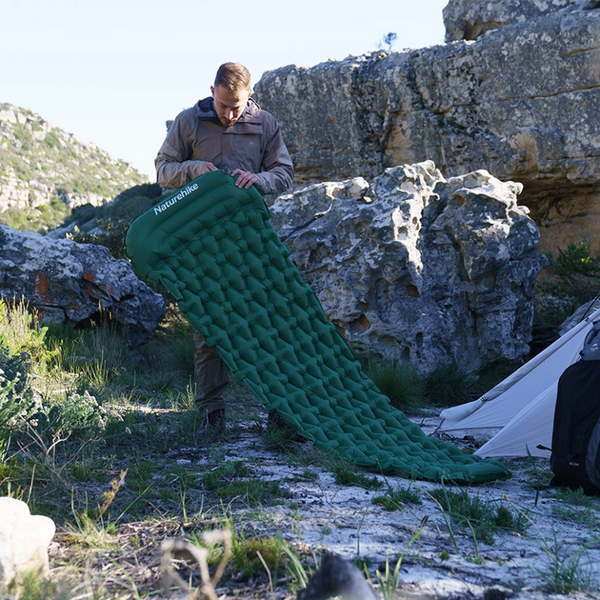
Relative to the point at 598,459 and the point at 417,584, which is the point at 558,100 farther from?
the point at 417,584

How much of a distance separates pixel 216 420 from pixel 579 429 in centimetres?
203

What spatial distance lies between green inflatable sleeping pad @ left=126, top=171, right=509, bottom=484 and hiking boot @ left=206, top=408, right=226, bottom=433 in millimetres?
588

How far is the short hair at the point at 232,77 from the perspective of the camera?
369 centimetres

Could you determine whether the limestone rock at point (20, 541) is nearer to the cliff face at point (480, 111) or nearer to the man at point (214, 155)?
the man at point (214, 155)

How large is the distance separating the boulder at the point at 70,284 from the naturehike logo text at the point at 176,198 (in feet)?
11.8

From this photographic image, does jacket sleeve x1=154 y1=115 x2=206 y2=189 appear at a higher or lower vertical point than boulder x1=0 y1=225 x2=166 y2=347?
higher

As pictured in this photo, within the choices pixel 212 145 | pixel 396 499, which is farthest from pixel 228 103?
pixel 396 499

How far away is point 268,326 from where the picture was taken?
146 inches

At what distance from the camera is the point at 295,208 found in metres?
6.83

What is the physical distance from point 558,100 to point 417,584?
737cm

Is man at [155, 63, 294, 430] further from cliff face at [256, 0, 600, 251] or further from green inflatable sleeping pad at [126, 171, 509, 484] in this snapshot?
cliff face at [256, 0, 600, 251]

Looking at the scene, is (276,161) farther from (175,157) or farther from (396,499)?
(396,499)

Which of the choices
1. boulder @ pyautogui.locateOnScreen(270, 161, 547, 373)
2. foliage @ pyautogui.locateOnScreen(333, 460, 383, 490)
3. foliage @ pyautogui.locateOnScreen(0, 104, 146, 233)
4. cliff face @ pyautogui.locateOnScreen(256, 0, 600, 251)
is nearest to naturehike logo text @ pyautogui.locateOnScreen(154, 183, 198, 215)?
foliage @ pyautogui.locateOnScreen(333, 460, 383, 490)

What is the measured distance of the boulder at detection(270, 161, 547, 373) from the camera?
5.89 m
